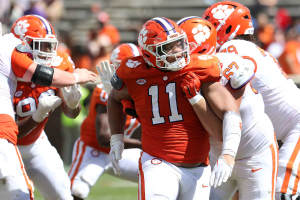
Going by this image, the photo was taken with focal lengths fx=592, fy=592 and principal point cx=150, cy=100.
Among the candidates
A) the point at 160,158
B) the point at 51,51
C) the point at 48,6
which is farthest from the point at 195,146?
the point at 48,6

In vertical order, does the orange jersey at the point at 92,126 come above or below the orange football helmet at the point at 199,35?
below

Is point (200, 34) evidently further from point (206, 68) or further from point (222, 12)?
point (222, 12)

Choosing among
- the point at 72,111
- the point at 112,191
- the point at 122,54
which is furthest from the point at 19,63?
the point at 112,191

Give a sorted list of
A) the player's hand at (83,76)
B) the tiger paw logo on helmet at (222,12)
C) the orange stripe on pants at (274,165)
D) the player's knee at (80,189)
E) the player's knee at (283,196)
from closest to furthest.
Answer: the orange stripe on pants at (274,165)
the player's knee at (283,196)
the player's hand at (83,76)
the tiger paw logo on helmet at (222,12)
the player's knee at (80,189)

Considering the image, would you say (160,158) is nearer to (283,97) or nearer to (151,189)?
(151,189)

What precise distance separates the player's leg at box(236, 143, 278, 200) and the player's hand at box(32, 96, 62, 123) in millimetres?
1534

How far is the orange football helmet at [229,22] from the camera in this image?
4730mm

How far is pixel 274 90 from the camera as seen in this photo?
4.51 m

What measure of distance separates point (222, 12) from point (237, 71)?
3.42 ft

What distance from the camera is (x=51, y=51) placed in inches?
186

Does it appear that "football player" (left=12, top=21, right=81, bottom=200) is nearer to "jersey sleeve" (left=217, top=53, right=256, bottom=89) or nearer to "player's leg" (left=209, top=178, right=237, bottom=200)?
"player's leg" (left=209, top=178, right=237, bottom=200)

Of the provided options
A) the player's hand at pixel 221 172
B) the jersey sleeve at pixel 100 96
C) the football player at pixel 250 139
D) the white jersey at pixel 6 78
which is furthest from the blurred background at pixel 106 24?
the player's hand at pixel 221 172

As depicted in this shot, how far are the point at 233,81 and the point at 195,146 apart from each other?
0.49m

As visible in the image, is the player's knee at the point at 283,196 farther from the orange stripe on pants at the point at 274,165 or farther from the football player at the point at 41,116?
the football player at the point at 41,116
